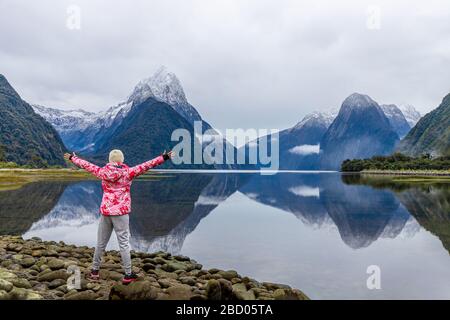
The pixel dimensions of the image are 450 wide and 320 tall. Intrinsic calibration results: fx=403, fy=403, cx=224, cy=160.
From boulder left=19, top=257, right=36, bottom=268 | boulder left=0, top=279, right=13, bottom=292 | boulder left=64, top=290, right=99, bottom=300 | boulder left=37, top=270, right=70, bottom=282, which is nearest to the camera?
boulder left=0, top=279, right=13, bottom=292

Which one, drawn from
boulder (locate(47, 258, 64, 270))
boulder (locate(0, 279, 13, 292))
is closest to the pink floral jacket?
boulder (locate(0, 279, 13, 292))

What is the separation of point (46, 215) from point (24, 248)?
20.4 meters

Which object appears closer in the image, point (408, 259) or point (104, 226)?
point (104, 226)

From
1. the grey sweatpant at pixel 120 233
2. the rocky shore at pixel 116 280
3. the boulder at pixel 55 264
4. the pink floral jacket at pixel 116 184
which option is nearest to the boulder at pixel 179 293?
the rocky shore at pixel 116 280

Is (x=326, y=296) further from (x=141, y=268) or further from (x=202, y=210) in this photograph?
(x=202, y=210)

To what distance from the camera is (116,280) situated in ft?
45.0

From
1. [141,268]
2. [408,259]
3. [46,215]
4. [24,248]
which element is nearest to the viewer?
[141,268]

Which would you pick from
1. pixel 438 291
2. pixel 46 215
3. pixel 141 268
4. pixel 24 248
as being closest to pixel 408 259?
pixel 438 291

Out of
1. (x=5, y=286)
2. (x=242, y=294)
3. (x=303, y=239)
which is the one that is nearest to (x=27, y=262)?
(x=5, y=286)

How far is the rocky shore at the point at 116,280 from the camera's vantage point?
37.3ft

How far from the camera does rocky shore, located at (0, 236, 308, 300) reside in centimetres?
1136

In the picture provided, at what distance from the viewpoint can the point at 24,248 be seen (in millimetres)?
18531

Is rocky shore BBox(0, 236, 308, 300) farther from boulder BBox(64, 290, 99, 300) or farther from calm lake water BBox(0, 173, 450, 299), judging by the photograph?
calm lake water BBox(0, 173, 450, 299)

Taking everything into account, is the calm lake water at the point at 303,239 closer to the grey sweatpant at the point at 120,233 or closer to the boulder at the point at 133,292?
the boulder at the point at 133,292
